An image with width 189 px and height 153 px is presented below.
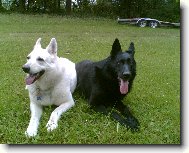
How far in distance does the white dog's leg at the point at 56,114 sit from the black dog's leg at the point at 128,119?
1.76 feet

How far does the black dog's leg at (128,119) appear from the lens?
441cm

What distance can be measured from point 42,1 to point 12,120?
4.50 feet

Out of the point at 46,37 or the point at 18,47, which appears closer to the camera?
the point at 46,37

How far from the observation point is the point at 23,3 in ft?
16.2

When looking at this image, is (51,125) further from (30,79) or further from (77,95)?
(77,95)

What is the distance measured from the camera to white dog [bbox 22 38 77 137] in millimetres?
4480

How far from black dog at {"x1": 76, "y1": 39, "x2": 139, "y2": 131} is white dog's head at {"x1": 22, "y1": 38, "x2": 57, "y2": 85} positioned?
0.61 meters

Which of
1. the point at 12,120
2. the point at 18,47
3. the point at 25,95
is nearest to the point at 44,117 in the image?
the point at 12,120

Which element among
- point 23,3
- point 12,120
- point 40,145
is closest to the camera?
point 40,145

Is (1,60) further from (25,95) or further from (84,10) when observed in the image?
(84,10)

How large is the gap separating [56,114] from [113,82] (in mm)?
768

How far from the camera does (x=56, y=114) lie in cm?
456

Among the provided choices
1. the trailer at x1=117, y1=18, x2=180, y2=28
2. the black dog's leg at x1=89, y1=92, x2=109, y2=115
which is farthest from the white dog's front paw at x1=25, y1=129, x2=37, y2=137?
the trailer at x1=117, y1=18, x2=180, y2=28

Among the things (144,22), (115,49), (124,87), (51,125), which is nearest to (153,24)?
(144,22)
